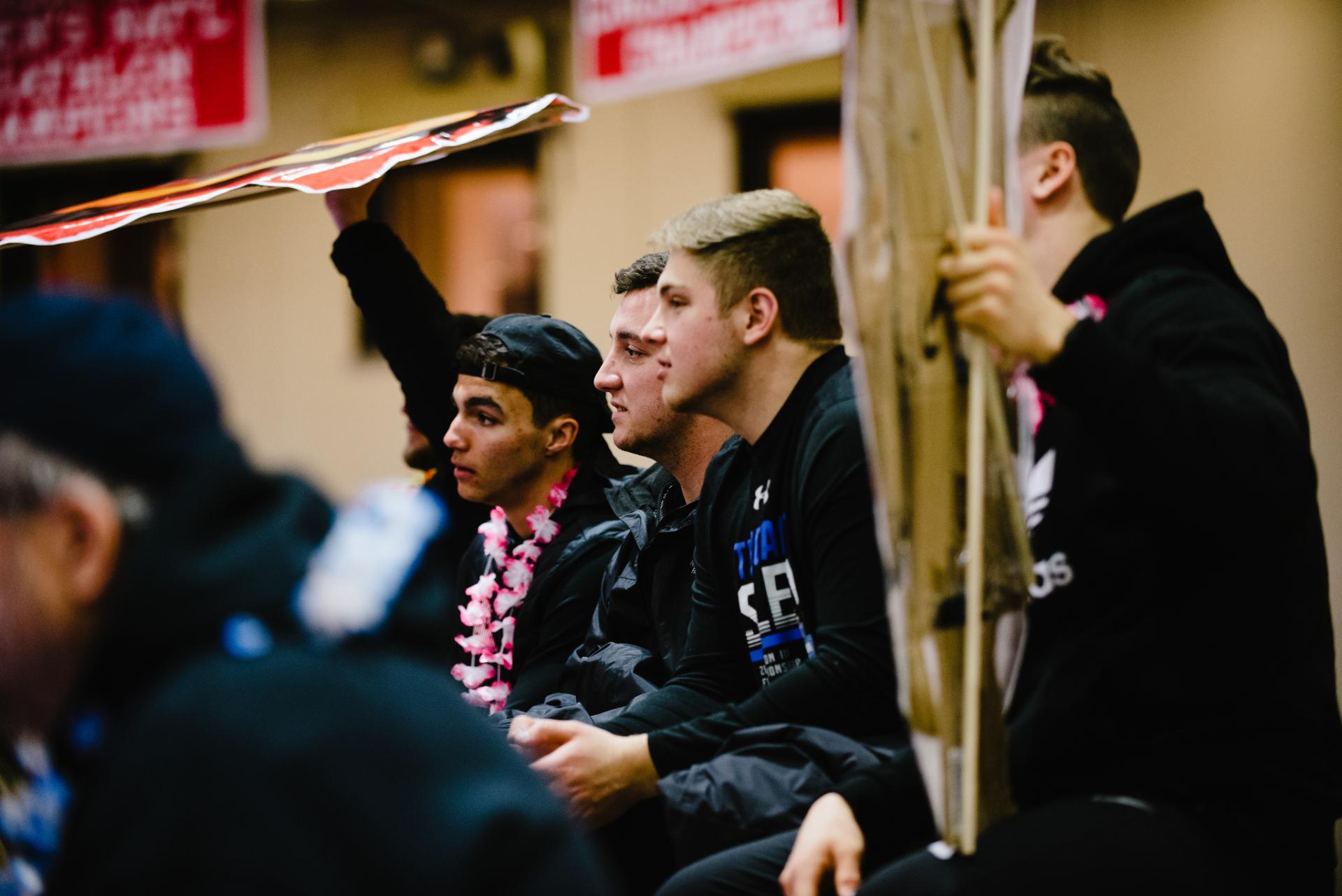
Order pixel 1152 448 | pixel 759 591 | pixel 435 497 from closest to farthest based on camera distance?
pixel 1152 448 < pixel 759 591 < pixel 435 497

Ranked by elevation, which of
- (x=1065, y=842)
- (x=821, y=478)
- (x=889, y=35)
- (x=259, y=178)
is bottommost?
(x=1065, y=842)

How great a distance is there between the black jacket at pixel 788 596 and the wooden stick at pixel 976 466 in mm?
621

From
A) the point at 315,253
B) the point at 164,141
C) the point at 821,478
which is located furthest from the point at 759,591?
the point at 315,253

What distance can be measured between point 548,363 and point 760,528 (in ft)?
4.71

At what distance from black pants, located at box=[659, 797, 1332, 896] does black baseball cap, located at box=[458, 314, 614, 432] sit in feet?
7.33

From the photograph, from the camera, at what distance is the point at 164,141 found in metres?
5.87

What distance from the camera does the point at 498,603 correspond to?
3.73 metres

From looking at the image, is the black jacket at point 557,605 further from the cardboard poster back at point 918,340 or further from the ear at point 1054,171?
the cardboard poster back at point 918,340

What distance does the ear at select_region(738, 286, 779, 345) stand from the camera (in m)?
2.80

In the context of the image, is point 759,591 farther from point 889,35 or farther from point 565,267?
point 565,267

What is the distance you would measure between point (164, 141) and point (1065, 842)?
5.16m

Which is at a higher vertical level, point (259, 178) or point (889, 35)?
point (889, 35)

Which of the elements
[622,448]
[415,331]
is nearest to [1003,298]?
[622,448]

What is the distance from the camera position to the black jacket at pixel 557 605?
3.46 metres
